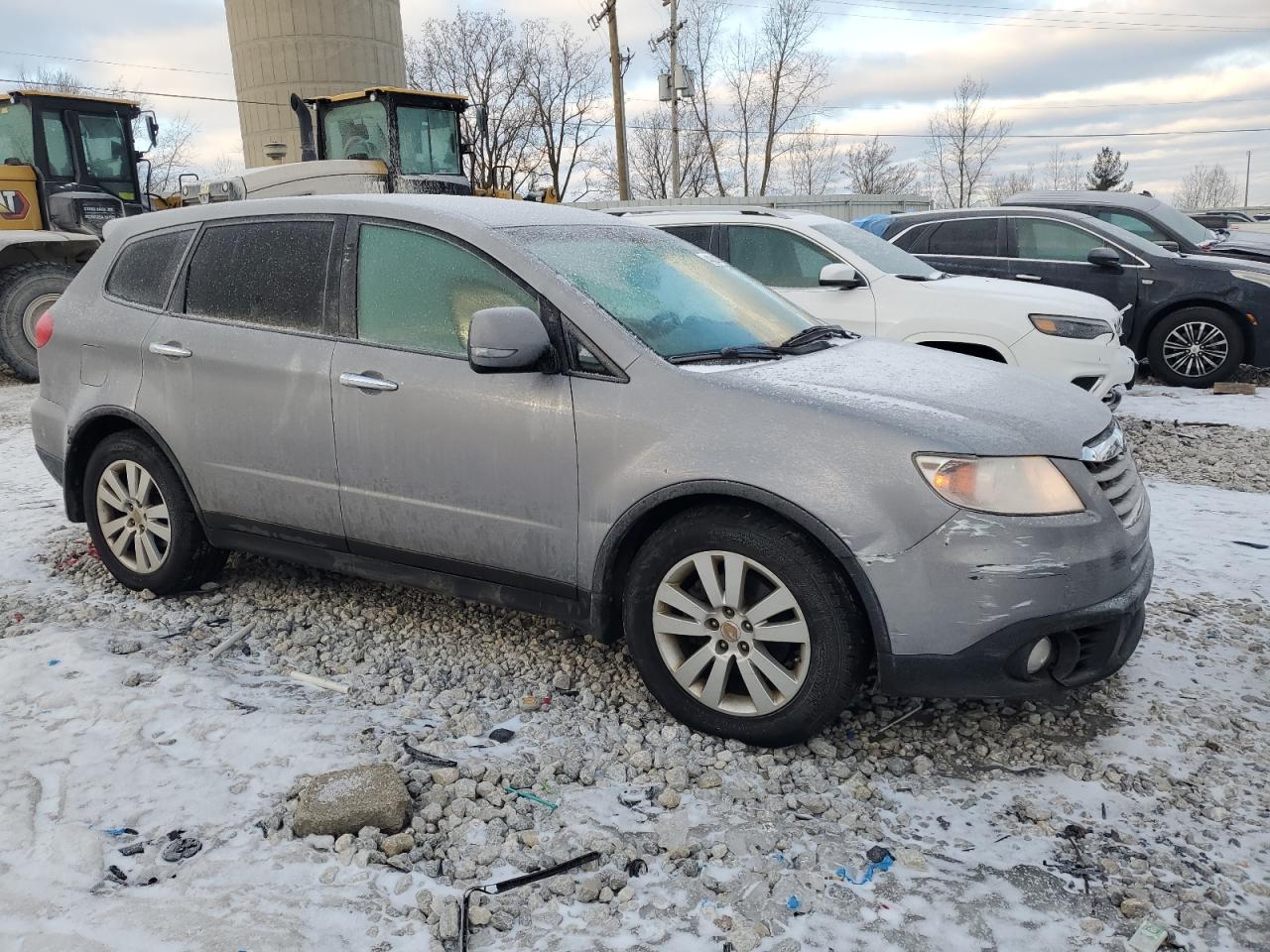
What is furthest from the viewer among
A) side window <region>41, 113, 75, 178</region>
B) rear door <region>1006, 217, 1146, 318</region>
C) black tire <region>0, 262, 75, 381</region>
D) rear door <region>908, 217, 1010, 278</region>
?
side window <region>41, 113, 75, 178</region>

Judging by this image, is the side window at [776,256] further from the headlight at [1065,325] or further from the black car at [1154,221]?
the black car at [1154,221]

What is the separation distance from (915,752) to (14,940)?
8.26 ft

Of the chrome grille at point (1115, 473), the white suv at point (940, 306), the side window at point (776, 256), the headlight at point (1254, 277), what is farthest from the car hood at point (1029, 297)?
the chrome grille at point (1115, 473)

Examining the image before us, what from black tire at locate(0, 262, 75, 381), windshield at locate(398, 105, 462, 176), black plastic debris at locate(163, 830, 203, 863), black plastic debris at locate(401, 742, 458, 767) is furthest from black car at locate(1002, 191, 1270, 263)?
black tire at locate(0, 262, 75, 381)

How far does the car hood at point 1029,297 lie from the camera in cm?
706

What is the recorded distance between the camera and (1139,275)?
974 cm

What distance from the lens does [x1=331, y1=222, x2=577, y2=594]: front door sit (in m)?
3.29

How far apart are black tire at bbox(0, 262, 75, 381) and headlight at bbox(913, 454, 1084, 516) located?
37.5ft

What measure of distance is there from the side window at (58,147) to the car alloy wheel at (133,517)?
978 centimetres

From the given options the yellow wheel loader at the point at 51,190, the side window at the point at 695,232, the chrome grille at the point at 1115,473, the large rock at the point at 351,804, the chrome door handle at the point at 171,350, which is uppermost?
the yellow wheel loader at the point at 51,190

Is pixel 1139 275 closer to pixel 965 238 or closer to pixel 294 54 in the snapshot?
pixel 965 238

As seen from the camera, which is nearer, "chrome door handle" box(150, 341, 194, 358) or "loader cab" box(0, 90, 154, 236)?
"chrome door handle" box(150, 341, 194, 358)

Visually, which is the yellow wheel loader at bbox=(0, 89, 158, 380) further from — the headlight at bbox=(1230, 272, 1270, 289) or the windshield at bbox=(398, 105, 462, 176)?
the headlight at bbox=(1230, 272, 1270, 289)

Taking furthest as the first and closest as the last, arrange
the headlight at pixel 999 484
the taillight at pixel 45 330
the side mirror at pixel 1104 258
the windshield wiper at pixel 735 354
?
the side mirror at pixel 1104 258, the taillight at pixel 45 330, the windshield wiper at pixel 735 354, the headlight at pixel 999 484
